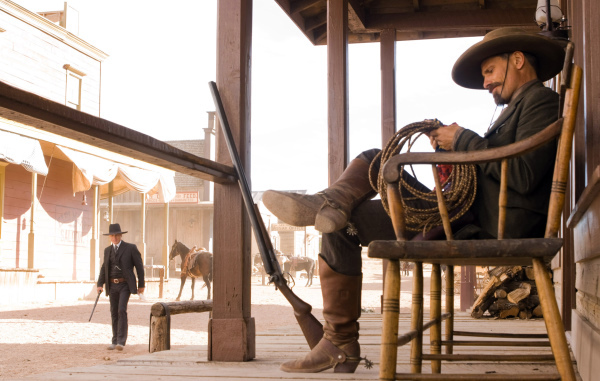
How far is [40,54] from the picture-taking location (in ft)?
49.4

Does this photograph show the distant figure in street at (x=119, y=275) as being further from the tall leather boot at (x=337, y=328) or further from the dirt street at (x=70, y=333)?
the tall leather boot at (x=337, y=328)

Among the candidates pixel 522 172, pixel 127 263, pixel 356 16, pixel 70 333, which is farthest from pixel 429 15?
pixel 70 333

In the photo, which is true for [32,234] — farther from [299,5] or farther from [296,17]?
[299,5]

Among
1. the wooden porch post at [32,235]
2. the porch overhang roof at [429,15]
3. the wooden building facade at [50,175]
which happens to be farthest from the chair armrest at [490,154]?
the wooden porch post at [32,235]

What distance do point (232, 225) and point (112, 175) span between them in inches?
490

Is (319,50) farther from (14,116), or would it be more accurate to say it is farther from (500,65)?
(14,116)

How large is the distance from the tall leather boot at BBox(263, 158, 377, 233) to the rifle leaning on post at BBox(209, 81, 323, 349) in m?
0.41

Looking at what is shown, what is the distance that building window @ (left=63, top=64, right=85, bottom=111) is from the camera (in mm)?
15844

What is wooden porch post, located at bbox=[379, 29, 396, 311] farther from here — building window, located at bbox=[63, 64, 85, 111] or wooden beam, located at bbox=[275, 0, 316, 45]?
building window, located at bbox=[63, 64, 85, 111]

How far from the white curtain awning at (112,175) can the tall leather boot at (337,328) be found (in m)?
11.7

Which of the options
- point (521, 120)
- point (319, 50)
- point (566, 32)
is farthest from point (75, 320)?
point (521, 120)

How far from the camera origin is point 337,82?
5.59 m

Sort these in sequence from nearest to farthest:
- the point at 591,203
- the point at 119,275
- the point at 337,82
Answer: the point at 591,203, the point at 337,82, the point at 119,275

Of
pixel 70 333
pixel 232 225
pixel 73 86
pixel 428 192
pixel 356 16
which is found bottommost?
pixel 70 333
